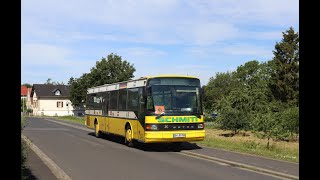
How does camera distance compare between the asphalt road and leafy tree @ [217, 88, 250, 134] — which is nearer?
the asphalt road

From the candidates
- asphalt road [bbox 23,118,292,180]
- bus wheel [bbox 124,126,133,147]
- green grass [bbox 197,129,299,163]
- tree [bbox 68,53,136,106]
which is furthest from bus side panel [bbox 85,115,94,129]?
tree [bbox 68,53,136,106]

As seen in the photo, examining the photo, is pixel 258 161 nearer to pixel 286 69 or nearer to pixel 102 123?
pixel 102 123

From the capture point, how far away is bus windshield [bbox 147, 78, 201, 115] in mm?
16359

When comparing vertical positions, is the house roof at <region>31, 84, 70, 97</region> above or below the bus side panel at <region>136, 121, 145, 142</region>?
above

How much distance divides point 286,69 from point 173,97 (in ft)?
148

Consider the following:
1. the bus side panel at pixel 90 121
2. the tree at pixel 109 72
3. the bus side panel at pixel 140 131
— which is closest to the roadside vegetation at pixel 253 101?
the tree at pixel 109 72

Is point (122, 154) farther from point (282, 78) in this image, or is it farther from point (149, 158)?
point (282, 78)

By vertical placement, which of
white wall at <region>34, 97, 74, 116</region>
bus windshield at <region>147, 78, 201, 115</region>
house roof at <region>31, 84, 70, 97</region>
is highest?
house roof at <region>31, 84, 70, 97</region>

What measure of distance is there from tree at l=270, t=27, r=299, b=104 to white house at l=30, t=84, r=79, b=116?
51301 millimetres

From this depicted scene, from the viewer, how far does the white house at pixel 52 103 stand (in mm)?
97312

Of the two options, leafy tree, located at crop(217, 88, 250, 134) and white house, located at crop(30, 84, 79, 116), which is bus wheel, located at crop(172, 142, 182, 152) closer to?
leafy tree, located at crop(217, 88, 250, 134)

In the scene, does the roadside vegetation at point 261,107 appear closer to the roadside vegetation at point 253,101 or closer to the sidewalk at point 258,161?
the roadside vegetation at point 253,101
